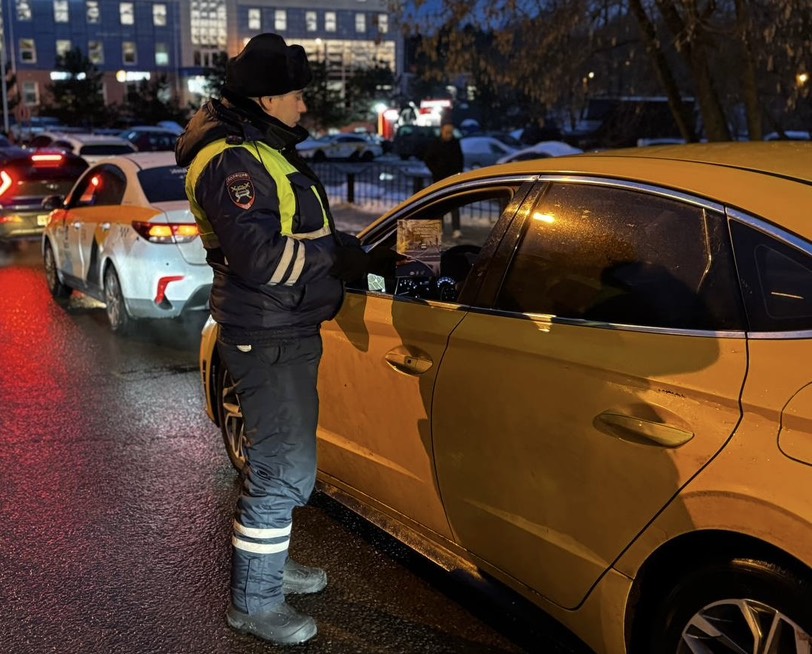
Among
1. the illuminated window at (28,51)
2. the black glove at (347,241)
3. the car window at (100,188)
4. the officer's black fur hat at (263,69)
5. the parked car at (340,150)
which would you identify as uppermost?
the illuminated window at (28,51)

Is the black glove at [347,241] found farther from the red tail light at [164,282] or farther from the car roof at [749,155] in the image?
the red tail light at [164,282]

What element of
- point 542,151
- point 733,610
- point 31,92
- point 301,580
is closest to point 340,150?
point 542,151

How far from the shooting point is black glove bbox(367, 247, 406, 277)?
3721mm

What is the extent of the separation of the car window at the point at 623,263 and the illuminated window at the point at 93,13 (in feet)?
235

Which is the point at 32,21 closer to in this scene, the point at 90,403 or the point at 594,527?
the point at 90,403

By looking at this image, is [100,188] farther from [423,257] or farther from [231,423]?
[423,257]

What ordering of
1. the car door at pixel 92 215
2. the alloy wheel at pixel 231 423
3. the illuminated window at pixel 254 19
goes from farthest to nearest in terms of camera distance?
the illuminated window at pixel 254 19 < the car door at pixel 92 215 < the alloy wheel at pixel 231 423

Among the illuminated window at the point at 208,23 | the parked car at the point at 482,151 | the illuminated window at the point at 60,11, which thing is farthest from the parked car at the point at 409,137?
the illuminated window at the point at 60,11

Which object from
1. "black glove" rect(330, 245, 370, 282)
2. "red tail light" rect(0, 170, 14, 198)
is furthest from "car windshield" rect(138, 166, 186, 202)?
"red tail light" rect(0, 170, 14, 198)

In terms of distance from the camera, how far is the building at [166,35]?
65375 millimetres

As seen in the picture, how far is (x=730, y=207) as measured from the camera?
2375mm

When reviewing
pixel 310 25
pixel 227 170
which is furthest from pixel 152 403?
pixel 310 25

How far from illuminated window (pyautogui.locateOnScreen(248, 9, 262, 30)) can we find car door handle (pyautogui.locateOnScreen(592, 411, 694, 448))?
2991 inches

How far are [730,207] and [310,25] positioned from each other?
76941mm
